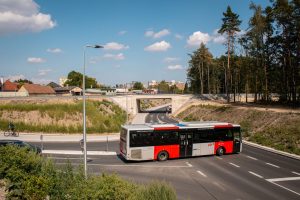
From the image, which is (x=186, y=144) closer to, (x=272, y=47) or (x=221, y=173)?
(x=221, y=173)

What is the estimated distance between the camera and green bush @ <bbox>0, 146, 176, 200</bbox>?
10.1 meters

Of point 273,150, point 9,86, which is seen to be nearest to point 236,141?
point 273,150

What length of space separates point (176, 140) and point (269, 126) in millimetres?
16804

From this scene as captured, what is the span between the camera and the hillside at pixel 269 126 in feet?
96.4

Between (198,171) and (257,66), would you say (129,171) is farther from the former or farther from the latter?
(257,66)

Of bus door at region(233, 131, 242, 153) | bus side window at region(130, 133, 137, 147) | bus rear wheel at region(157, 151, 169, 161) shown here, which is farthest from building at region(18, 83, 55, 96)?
bus door at region(233, 131, 242, 153)

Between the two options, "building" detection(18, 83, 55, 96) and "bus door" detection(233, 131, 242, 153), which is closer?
"bus door" detection(233, 131, 242, 153)

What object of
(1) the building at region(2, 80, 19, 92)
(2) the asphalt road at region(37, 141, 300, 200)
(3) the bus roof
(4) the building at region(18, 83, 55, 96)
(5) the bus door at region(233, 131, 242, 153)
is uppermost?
(1) the building at region(2, 80, 19, 92)

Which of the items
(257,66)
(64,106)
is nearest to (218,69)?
(257,66)

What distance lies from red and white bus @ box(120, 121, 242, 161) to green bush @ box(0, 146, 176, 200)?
378 inches

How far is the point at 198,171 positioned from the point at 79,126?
26.7m

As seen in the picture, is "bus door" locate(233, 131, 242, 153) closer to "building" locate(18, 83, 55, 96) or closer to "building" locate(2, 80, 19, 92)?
"building" locate(18, 83, 55, 96)

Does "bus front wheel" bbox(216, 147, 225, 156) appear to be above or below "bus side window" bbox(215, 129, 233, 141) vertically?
below

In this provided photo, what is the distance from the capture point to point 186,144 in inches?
976
